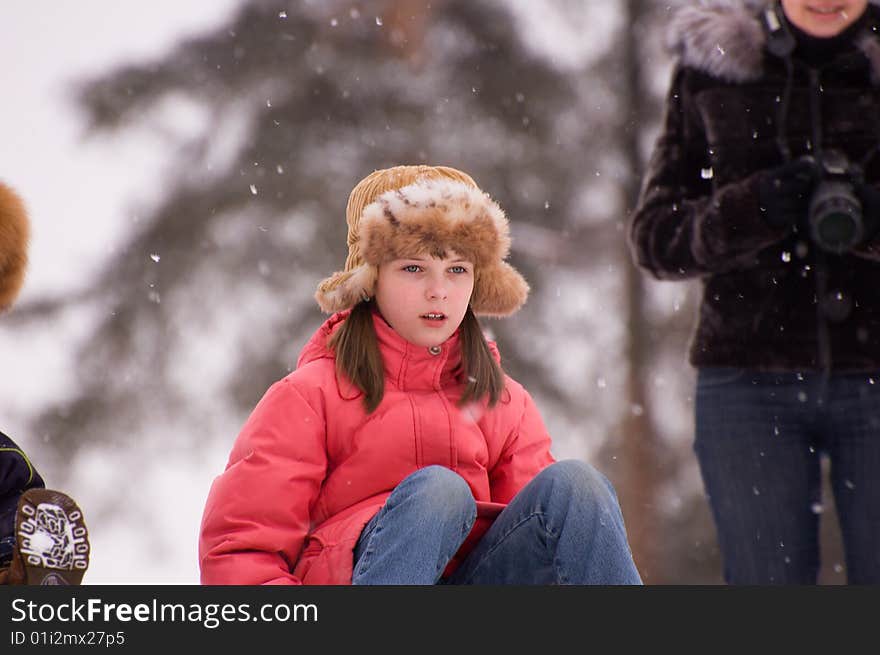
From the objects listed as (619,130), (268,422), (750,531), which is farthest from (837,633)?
(619,130)

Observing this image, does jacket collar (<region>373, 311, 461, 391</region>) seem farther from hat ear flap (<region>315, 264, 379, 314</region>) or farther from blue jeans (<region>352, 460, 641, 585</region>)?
blue jeans (<region>352, 460, 641, 585</region>)

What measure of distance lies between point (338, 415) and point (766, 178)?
1.03 metres

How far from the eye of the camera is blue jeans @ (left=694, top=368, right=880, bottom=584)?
2289mm

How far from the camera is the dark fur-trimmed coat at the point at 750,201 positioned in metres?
2.40

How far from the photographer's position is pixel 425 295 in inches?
94.0

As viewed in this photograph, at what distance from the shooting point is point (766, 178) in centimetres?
249

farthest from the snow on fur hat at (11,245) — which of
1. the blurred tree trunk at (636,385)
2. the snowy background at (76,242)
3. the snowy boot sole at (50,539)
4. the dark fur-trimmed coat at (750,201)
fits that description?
the blurred tree trunk at (636,385)

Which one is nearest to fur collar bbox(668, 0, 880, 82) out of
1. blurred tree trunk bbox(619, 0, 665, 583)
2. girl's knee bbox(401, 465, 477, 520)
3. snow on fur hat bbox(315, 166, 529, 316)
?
snow on fur hat bbox(315, 166, 529, 316)

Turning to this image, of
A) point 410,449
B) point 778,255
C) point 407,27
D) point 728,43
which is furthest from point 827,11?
point 407,27

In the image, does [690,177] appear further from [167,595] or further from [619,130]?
[619,130]

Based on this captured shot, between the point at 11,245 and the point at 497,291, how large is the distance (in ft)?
3.34

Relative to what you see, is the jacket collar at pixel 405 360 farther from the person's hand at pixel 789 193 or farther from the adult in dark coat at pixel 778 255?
the person's hand at pixel 789 193

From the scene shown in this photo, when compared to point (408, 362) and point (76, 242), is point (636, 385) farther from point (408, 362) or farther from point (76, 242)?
point (408, 362)

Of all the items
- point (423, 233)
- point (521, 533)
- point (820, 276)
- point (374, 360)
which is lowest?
point (521, 533)
